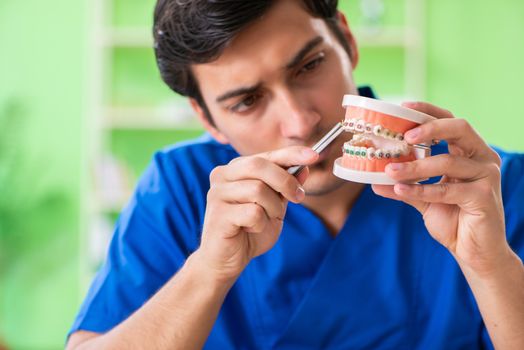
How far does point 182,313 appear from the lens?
43.6 inches

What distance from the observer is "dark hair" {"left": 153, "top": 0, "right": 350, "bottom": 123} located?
3.84ft

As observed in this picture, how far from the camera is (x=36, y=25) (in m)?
3.70

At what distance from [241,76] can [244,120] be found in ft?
0.36

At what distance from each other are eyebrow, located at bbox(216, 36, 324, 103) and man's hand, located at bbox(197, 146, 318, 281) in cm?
24

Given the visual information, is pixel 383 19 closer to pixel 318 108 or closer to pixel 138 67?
pixel 138 67

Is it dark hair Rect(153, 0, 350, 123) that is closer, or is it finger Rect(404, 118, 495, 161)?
finger Rect(404, 118, 495, 161)

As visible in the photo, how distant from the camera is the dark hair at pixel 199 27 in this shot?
1.17m

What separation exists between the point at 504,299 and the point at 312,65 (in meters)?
0.56

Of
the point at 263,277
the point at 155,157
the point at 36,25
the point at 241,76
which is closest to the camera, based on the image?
the point at 241,76

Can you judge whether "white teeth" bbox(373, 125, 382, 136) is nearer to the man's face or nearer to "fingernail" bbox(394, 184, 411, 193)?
"fingernail" bbox(394, 184, 411, 193)

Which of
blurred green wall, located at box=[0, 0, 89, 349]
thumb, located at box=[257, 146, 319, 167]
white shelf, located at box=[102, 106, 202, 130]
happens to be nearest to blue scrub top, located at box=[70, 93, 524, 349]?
thumb, located at box=[257, 146, 319, 167]

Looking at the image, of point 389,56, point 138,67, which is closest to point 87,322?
point 138,67

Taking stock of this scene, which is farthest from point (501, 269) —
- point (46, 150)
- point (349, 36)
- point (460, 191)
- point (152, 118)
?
point (46, 150)

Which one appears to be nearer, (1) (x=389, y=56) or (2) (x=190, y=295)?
(2) (x=190, y=295)
